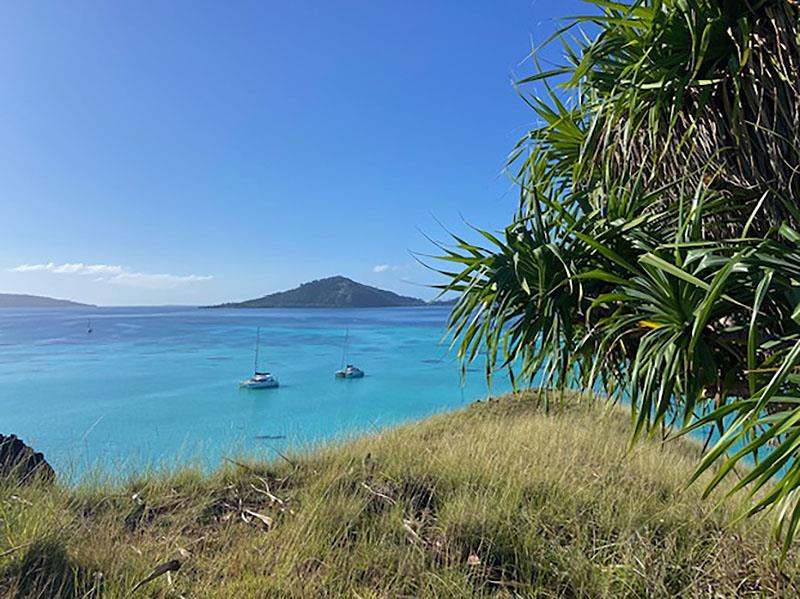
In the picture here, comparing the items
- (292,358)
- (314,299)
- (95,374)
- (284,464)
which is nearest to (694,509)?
(284,464)

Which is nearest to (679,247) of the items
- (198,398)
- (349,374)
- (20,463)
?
(20,463)

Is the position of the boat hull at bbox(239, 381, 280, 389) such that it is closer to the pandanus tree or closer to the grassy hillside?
the grassy hillside

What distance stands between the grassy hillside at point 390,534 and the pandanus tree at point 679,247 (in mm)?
753

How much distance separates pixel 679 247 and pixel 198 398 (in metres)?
25.6

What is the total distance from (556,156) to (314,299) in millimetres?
122014

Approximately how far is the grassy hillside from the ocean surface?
3.79 ft

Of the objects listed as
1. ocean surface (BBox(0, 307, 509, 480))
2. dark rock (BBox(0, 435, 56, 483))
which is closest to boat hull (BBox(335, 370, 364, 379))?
ocean surface (BBox(0, 307, 509, 480))

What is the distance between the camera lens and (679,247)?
192cm

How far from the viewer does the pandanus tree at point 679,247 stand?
1.74 meters

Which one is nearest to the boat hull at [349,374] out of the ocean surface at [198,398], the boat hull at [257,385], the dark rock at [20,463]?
the ocean surface at [198,398]

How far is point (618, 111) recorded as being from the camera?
2.31 metres

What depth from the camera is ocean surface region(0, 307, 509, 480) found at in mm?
7348

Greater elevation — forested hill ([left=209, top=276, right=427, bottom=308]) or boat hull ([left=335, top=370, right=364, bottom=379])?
forested hill ([left=209, top=276, right=427, bottom=308])

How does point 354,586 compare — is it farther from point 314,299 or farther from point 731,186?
point 314,299
